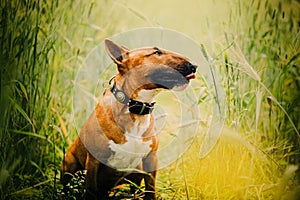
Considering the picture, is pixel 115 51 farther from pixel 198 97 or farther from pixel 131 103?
pixel 198 97

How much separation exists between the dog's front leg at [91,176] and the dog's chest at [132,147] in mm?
43

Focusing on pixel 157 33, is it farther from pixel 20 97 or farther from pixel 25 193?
pixel 25 193

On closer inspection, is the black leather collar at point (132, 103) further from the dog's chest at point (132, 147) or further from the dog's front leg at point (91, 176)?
the dog's front leg at point (91, 176)

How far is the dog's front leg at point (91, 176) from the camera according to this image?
1.39 meters

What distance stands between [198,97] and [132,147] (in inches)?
10.5

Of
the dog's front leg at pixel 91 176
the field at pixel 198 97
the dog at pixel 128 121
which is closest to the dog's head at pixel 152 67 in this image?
the dog at pixel 128 121

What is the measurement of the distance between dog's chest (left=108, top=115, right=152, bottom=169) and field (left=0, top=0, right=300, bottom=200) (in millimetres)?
117

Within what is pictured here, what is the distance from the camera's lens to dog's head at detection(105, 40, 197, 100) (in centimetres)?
128

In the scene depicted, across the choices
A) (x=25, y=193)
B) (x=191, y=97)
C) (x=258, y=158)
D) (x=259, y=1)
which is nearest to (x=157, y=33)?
(x=191, y=97)

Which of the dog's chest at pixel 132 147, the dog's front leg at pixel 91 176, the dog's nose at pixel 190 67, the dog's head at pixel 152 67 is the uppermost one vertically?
the dog's nose at pixel 190 67

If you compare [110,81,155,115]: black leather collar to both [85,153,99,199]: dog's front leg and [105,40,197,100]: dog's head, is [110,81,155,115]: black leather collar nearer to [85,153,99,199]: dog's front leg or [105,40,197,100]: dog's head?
[105,40,197,100]: dog's head

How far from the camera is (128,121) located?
1.35m

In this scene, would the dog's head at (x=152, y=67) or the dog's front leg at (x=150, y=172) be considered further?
the dog's front leg at (x=150, y=172)

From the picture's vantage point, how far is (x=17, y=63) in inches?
58.7
